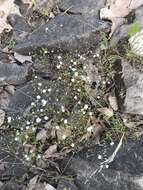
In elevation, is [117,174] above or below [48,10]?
below

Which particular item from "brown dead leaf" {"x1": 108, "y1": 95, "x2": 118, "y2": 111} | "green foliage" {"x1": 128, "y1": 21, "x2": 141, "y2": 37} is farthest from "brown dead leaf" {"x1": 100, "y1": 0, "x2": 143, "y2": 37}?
"brown dead leaf" {"x1": 108, "y1": 95, "x2": 118, "y2": 111}

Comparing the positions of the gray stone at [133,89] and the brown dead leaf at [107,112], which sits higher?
the gray stone at [133,89]

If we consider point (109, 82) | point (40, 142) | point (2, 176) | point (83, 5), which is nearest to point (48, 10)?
point (83, 5)

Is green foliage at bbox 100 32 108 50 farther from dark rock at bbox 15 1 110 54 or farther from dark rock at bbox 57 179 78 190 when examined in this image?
dark rock at bbox 57 179 78 190

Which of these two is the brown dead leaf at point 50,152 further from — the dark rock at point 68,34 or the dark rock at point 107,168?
the dark rock at point 68,34

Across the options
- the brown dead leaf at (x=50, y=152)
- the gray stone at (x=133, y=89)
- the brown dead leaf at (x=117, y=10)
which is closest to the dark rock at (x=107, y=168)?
the brown dead leaf at (x=50, y=152)

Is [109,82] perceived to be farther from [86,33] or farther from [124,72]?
[86,33]
